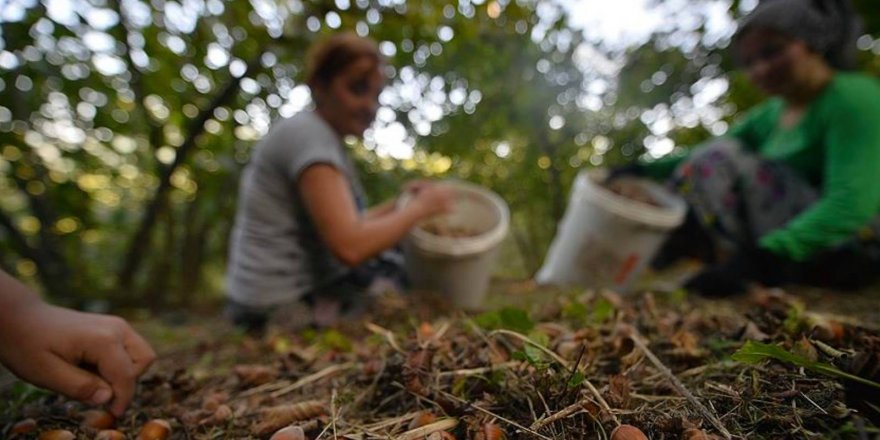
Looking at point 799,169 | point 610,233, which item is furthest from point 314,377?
point 799,169

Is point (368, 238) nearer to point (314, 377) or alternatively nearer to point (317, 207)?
point (317, 207)

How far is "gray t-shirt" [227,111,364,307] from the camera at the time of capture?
2.06m

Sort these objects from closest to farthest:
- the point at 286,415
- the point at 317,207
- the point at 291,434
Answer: the point at 291,434 < the point at 286,415 < the point at 317,207

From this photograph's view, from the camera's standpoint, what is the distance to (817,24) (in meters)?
2.18

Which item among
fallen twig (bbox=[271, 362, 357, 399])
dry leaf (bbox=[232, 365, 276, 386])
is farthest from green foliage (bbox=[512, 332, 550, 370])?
dry leaf (bbox=[232, 365, 276, 386])

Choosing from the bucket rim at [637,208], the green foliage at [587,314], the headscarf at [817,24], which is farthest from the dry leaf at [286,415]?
the headscarf at [817,24]

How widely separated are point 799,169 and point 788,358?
2729mm

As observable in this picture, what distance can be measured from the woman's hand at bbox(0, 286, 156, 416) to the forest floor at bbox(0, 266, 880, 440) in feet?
0.21

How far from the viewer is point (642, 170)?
321 centimetres

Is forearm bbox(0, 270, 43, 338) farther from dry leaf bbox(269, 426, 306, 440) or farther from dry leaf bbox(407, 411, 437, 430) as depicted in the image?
dry leaf bbox(407, 411, 437, 430)

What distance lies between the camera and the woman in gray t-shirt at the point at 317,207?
6.24ft

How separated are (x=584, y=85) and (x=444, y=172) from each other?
1448 millimetres

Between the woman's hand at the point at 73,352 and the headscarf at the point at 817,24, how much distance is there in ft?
9.53

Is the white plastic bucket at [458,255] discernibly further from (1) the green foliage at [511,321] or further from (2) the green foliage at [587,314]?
(1) the green foliage at [511,321]
